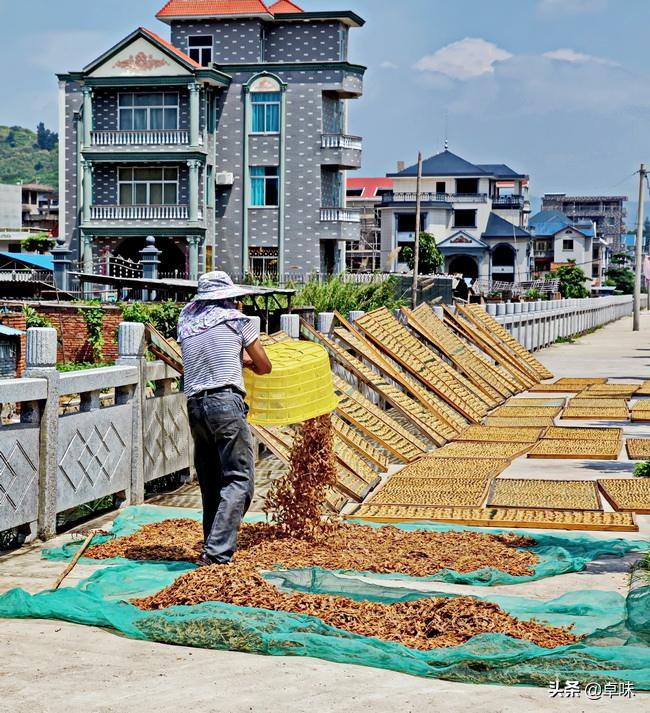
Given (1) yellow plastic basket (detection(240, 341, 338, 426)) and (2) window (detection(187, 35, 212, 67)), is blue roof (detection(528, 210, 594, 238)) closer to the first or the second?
(2) window (detection(187, 35, 212, 67))

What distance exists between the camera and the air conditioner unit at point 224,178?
165 ft

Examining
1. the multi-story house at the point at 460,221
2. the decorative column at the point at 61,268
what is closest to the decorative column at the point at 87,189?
the decorative column at the point at 61,268

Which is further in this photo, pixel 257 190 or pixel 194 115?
pixel 257 190

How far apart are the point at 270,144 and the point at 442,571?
144ft

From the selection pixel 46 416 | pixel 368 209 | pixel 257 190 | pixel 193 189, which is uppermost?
pixel 368 209

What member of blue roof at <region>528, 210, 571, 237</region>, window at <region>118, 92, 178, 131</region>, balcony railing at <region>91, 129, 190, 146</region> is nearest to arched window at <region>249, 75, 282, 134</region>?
window at <region>118, 92, 178, 131</region>

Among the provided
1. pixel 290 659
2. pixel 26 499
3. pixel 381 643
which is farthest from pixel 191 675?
pixel 26 499

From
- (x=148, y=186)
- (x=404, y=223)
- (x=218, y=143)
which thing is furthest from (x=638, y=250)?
(x=404, y=223)

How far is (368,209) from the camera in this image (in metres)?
107

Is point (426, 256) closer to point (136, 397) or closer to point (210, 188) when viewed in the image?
point (210, 188)

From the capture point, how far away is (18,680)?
5.58 m

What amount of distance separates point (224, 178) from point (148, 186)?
3208 mm

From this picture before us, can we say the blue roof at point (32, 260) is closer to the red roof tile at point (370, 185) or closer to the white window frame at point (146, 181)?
the white window frame at point (146, 181)

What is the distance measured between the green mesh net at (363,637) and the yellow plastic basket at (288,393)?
1437 millimetres
